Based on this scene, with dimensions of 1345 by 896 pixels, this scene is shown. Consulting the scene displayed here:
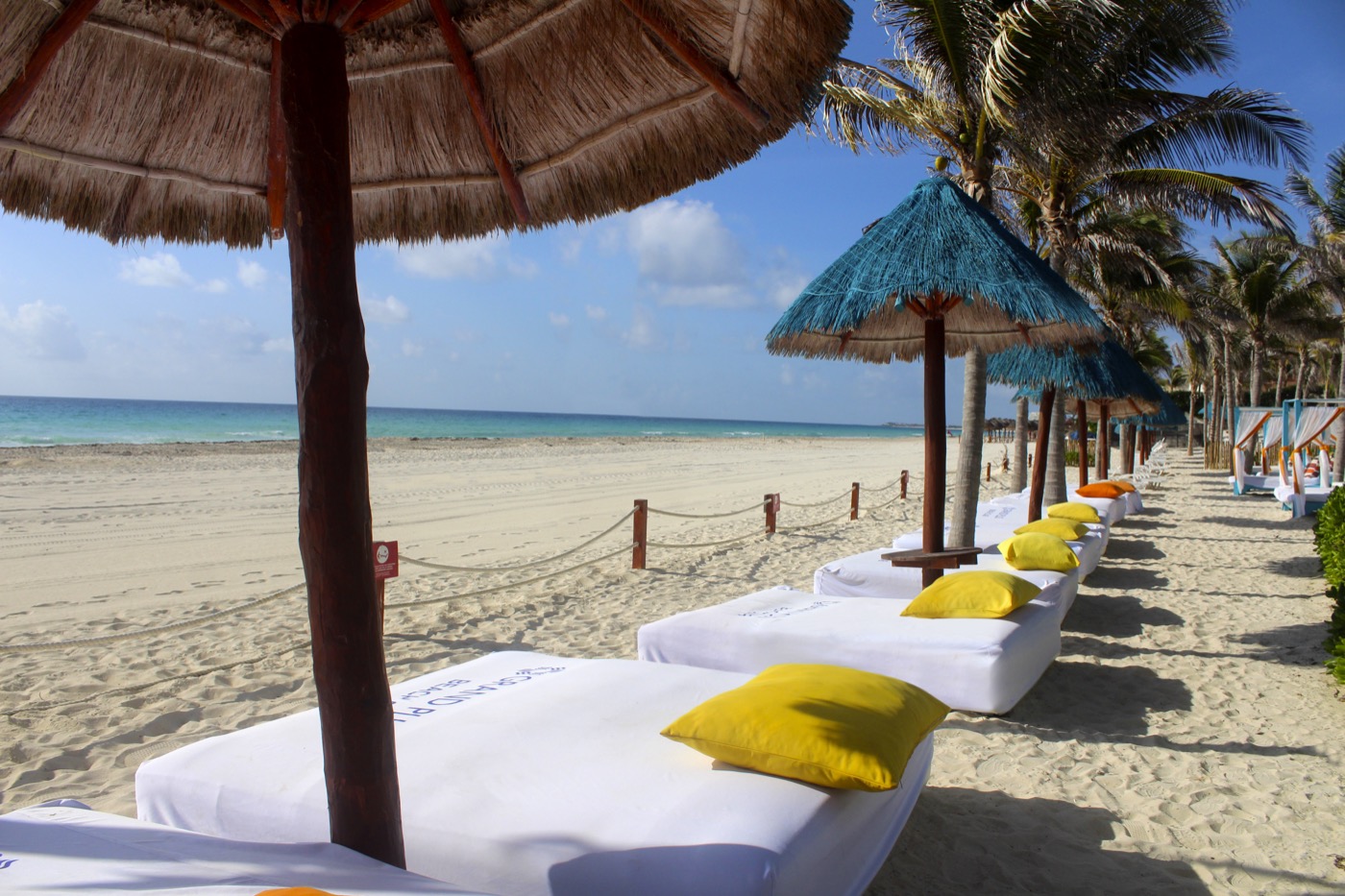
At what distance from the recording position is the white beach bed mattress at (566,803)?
2.18 meters

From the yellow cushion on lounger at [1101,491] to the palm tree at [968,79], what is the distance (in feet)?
19.6

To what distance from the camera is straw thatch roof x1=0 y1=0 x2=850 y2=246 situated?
2539mm

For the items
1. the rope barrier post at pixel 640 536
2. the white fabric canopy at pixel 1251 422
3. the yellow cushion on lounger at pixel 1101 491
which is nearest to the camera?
the rope barrier post at pixel 640 536

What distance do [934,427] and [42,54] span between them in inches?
200

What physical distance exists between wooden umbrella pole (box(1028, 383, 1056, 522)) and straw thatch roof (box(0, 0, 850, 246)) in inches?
333

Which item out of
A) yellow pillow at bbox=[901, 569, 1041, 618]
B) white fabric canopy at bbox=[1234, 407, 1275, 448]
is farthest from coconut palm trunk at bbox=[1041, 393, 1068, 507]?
white fabric canopy at bbox=[1234, 407, 1275, 448]

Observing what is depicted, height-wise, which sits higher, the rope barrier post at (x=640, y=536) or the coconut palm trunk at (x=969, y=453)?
the coconut palm trunk at (x=969, y=453)

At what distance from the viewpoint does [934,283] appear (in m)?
5.01

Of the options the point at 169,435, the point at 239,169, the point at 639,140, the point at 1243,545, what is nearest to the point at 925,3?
the point at 639,140

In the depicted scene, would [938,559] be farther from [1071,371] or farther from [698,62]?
[1071,371]

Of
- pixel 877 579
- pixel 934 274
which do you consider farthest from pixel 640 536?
pixel 934 274

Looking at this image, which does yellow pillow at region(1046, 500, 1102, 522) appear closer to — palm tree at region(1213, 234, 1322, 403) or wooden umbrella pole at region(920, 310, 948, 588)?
wooden umbrella pole at region(920, 310, 948, 588)

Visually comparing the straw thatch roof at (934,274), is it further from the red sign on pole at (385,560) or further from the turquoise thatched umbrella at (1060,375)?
the turquoise thatched umbrella at (1060,375)

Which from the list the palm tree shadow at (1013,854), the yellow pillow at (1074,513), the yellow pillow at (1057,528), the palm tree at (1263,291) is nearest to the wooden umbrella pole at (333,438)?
the palm tree shadow at (1013,854)
